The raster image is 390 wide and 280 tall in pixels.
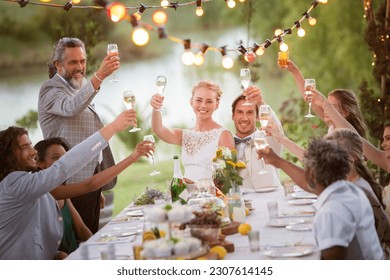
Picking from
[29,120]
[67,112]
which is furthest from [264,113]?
[29,120]

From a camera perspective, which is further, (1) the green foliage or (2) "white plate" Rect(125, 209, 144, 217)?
(1) the green foliage

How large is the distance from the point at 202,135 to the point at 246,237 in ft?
5.75

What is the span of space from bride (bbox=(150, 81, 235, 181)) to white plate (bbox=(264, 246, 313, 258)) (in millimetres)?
1838

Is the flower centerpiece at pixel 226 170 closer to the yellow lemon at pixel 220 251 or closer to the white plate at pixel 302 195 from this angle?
the white plate at pixel 302 195

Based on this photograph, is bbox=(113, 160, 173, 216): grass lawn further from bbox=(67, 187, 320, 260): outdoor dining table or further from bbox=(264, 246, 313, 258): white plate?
bbox=(264, 246, 313, 258): white plate

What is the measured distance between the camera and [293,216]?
10.7 feet

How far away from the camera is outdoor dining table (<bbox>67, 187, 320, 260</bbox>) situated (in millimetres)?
2629

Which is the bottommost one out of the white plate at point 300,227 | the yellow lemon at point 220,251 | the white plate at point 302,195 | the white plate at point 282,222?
the yellow lemon at point 220,251

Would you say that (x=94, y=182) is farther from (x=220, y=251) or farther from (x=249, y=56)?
(x=249, y=56)

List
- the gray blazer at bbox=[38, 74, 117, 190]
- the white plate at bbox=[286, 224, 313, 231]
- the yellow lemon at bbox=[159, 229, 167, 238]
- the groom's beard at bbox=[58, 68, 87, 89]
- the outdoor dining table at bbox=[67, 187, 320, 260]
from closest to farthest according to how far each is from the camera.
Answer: the yellow lemon at bbox=[159, 229, 167, 238], the outdoor dining table at bbox=[67, 187, 320, 260], the white plate at bbox=[286, 224, 313, 231], the gray blazer at bbox=[38, 74, 117, 190], the groom's beard at bbox=[58, 68, 87, 89]

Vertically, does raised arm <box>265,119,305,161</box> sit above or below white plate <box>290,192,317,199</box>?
above

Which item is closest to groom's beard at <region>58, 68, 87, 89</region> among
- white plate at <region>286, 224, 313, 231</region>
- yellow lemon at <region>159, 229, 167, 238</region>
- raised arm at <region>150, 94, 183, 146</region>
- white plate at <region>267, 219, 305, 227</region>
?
raised arm at <region>150, 94, 183, 146</region>

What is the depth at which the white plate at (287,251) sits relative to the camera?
8.24ft

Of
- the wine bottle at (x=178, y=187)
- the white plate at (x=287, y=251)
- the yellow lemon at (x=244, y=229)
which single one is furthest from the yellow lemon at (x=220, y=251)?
the wine bottle at (x=178, y=187)
